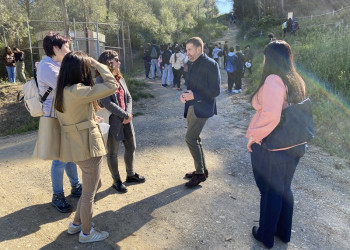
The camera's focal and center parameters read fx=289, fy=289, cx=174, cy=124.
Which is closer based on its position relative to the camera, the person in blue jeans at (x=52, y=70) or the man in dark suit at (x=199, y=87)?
the person in blue jeans at (x=52, y=70)

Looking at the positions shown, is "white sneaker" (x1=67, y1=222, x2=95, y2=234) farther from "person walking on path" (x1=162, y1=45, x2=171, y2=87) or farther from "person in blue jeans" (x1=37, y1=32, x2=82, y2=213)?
"person walking on path" (x1=162, y1=45, x2=171, y2=87)

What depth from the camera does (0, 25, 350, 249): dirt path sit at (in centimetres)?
302

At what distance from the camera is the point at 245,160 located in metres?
5.24

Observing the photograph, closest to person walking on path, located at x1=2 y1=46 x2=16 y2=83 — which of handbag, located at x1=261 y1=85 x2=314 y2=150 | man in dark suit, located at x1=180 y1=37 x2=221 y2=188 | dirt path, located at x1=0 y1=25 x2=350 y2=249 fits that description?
dirt path, located at x1=0 y1=25 x2=350 y2=249

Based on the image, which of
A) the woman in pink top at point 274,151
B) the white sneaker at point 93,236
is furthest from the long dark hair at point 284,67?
the white sneaker at point 93,236

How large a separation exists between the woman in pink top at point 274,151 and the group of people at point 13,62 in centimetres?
1222

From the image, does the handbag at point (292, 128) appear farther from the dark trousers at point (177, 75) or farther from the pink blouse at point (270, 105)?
the dark trousers at point (177, 75)

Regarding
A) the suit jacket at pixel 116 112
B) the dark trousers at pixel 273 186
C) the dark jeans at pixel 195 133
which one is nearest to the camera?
the dark trousers at pixel 273 186

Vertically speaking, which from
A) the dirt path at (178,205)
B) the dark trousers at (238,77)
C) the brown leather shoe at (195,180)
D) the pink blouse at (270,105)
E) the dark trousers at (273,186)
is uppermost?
the pink blouse at (270,105)

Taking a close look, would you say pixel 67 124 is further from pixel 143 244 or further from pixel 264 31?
pixel 264 31

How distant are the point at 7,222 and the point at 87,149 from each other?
151cm

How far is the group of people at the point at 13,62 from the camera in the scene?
39.4 feet

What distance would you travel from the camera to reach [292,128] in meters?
2.56

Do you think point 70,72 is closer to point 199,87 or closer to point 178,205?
point 199,87
